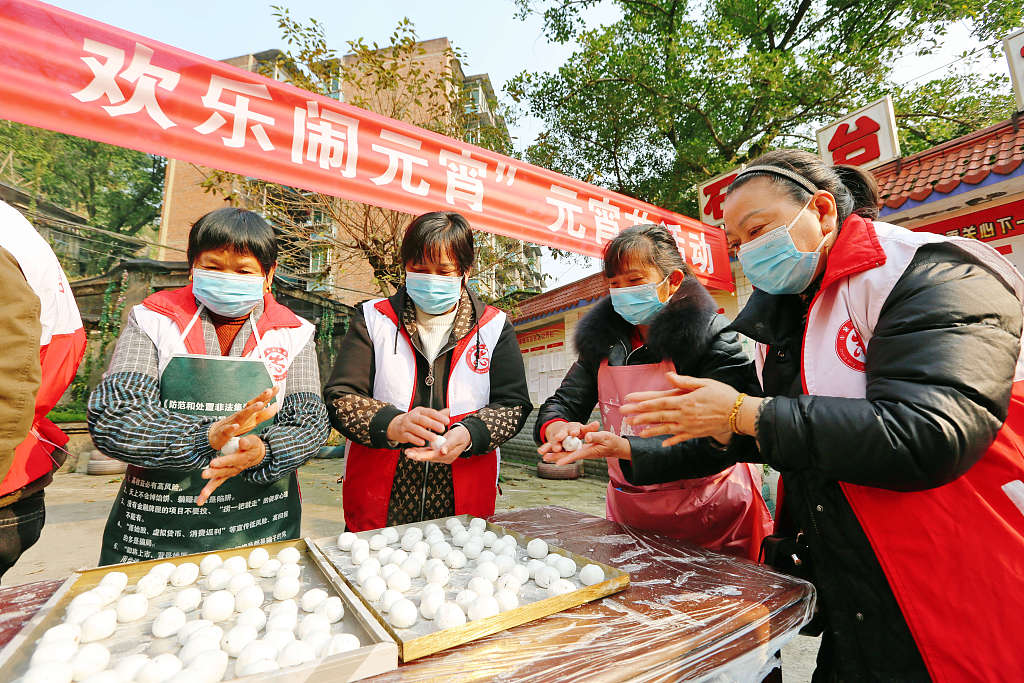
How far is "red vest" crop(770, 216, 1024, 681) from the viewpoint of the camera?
88 cm

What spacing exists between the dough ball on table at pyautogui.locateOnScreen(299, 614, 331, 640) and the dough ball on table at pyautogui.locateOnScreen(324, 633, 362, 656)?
0.07m

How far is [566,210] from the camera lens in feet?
12.4

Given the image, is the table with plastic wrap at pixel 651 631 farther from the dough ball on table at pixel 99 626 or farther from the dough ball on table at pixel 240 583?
the dough ball on table at pixel 240 583

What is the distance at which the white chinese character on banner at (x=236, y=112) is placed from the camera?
93.0 inches

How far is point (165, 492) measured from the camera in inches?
57.7

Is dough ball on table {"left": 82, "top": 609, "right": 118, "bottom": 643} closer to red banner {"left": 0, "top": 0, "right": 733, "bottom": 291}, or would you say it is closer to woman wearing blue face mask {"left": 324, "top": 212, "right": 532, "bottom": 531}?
woman wearing blue face mask {"left": 324, "top": 212, "right": 532, "bottom": 531}

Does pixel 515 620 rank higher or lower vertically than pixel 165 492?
lower

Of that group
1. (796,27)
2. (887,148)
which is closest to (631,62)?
(796,27)

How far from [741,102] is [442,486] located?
425 inches

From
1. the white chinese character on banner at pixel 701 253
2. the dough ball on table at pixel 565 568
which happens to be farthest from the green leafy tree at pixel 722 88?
the dough ball on table at pixel 565 568

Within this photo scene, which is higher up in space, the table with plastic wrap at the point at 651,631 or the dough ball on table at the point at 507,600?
the dough ball on table at the point at 507,600

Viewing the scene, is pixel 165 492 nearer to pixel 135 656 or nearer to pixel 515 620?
pixel 135 656

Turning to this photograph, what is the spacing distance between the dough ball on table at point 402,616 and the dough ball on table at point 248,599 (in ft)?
1.06

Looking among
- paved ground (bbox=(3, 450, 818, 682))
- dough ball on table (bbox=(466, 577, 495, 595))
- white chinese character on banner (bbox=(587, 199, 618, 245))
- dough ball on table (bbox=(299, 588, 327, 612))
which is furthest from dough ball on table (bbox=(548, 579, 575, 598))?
white chinese character on banner (bbox=(587, 199, 618, 245))
